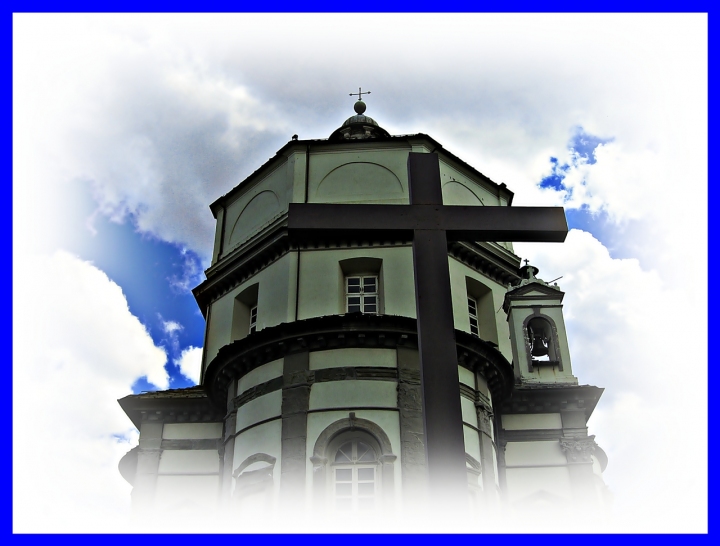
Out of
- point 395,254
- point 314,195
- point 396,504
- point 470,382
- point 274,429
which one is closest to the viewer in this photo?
point 396,504

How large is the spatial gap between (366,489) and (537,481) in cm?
528

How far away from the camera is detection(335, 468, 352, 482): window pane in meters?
16.4

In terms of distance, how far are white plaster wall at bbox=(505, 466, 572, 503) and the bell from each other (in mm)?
3599

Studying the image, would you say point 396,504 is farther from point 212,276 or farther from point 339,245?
point 212,276

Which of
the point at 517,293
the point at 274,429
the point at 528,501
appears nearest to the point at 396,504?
the point at 274,429

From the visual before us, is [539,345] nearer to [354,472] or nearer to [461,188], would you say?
[461,188]

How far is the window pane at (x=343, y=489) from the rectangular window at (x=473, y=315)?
649cm

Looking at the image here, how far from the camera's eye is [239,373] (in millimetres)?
18984

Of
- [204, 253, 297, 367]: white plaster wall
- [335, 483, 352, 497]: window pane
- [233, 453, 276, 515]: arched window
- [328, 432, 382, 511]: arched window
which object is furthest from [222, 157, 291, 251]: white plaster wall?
[335, 483, 352, 497]: window pane

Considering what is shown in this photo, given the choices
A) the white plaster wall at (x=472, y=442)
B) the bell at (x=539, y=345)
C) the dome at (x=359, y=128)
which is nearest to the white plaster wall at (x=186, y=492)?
the white plaster wall at (x=472, y=442)

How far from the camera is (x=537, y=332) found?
22094 millimetres

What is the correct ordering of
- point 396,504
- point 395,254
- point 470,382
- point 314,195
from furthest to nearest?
point 314,195 → point 395,254 → point 470,382 → point 396,504

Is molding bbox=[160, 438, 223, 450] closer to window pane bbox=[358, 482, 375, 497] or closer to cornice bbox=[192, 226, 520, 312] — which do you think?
cornice bbox=[192, 226, 520, 312]

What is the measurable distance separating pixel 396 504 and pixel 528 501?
4.55 metres
